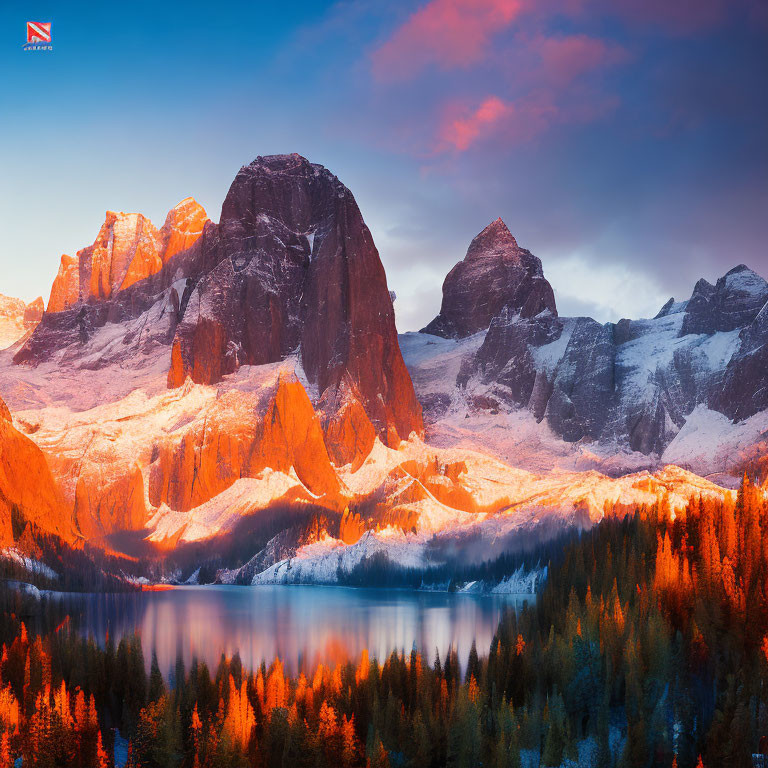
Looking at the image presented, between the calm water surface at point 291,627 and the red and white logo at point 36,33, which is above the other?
the red and white logo at point 36,33

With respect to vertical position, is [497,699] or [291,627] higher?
[497,699]

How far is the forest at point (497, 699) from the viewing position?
2872 inches

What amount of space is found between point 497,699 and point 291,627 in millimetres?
73052

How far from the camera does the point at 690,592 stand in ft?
286

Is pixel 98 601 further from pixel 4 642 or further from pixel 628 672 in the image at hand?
pixel 628 672

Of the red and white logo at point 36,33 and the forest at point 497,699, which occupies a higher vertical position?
the red and white logo at point 36,33

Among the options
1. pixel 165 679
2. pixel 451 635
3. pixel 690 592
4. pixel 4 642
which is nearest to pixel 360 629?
pixel 451 635

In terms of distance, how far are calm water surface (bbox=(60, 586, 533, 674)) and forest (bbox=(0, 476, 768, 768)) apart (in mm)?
18530

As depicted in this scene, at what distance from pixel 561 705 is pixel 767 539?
25.8 metres

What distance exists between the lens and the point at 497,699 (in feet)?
270

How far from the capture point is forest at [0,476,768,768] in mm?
72938

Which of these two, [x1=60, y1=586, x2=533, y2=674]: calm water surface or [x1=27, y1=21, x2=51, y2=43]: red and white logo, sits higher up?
[x1=27, y1=21, x2=51, y2=43]: red and white logo

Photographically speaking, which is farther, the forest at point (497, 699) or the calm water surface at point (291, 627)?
the calm water surface at point (291, 627)

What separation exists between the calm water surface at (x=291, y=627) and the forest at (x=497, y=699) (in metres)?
18.5
